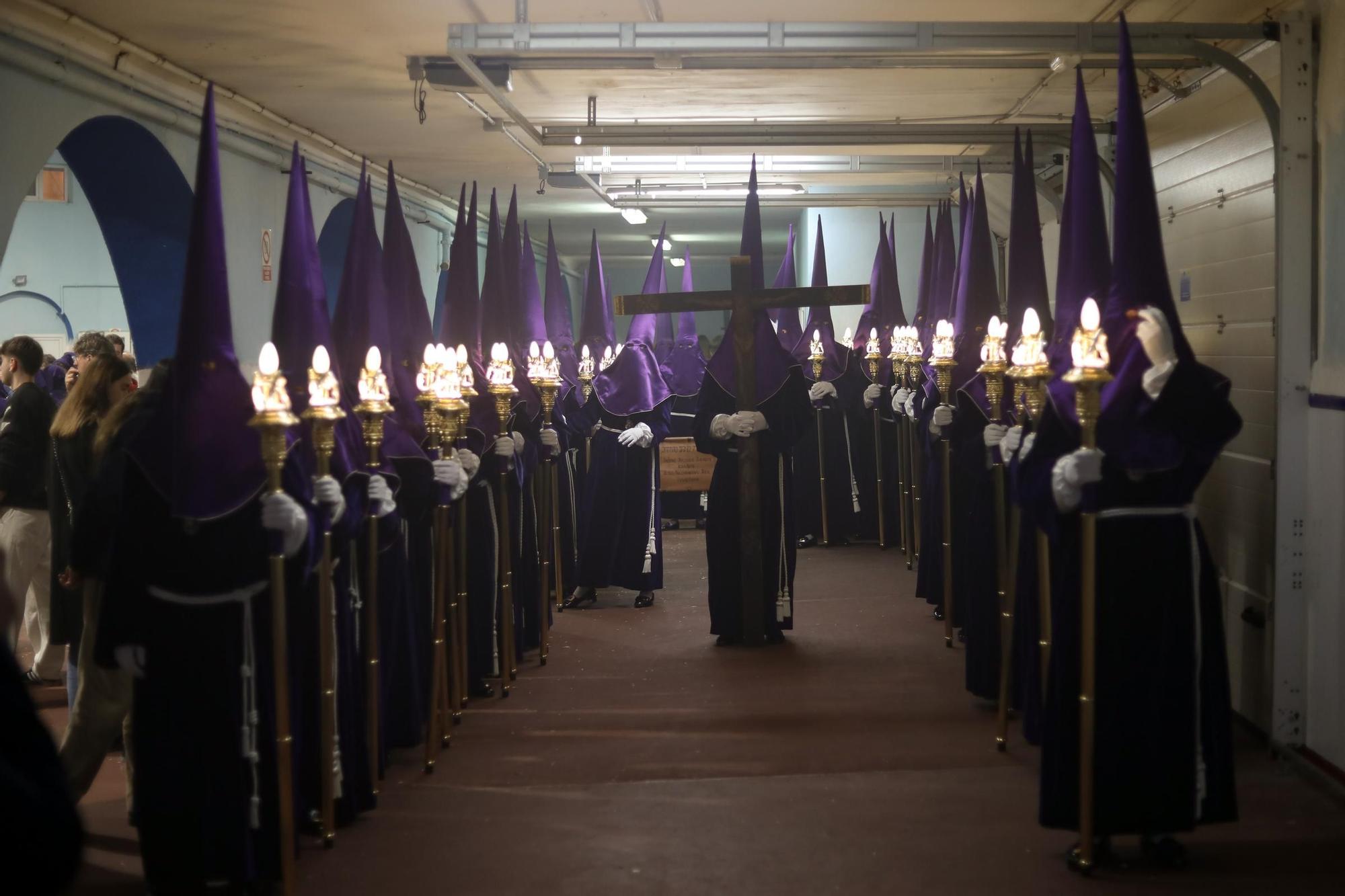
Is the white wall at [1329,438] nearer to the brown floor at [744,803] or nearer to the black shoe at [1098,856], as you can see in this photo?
the brown floor at [744,803]

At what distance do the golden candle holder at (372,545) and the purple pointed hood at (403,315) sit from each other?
1.23ft

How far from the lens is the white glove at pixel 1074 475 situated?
422 cm

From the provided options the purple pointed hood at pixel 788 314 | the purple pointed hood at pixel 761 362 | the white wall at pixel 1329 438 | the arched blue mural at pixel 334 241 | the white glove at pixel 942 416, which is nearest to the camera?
the white wall at pixel 1329 438

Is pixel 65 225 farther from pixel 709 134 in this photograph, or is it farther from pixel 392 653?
pixel 392 653

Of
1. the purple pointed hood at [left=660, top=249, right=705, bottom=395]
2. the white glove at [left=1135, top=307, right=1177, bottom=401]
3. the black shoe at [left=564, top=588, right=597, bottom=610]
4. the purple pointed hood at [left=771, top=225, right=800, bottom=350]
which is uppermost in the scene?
the purple pointed hood at [left=771, top=225, right=800, bottom=350]

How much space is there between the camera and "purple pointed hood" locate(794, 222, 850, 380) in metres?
12.3

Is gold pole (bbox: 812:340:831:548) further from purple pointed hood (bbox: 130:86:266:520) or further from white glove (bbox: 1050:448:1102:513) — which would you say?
purple pointed hood (bbox: 130:86:266:520)

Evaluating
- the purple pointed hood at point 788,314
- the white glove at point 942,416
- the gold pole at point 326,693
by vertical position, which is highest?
the purple pointed hood at point 788,314

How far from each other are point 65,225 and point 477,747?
38.7 feet

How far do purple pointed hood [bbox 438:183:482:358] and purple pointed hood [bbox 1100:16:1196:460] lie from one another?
11.7 feet

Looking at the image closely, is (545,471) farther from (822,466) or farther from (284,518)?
(822,466)

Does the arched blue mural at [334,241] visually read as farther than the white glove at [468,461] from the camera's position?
Yes

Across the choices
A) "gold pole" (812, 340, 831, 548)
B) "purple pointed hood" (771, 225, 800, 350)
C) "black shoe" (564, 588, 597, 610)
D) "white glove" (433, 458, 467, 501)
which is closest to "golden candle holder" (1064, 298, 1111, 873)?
"white glove" (433, 458, 467, 501)

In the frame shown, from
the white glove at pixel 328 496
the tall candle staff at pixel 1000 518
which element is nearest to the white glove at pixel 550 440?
the tall candle staff at pixel 1000 518
